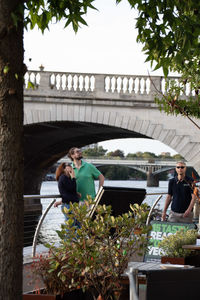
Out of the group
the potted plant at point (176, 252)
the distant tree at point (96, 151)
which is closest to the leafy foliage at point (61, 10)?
the potted plant at point (176, 252)

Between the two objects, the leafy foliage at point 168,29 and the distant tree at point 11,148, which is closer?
the distant tree at point 11,148

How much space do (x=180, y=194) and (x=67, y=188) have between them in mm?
1342

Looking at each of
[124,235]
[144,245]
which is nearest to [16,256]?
[124,235]

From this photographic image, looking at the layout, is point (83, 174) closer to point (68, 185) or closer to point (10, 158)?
point (68, 185)

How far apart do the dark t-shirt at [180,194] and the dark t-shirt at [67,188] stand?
1.14m

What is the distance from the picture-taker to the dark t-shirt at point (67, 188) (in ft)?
23.8

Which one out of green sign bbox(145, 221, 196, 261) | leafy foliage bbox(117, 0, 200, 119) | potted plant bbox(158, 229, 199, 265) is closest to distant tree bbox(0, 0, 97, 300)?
leafy foliage bbox(117, 0, 200, 119)

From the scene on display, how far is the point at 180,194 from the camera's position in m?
7.56

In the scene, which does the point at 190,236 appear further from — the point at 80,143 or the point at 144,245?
the point at 80,143

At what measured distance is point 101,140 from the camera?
39250 millimetres

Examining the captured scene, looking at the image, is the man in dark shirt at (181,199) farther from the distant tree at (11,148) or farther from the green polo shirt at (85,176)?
the distant tree at (11,148)

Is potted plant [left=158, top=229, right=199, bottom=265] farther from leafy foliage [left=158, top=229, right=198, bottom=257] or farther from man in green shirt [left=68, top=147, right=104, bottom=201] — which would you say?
man in green shirt [left=68, top=147, right=104, bottom=201]

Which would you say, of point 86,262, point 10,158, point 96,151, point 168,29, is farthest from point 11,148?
point 96,151

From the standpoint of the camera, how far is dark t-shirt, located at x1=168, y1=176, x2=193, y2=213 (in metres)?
7.53
